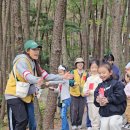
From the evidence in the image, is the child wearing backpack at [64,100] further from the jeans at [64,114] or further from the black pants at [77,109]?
the black pants at [77,109]

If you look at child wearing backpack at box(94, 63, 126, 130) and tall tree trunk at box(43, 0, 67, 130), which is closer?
child wearing backpack at box(94, 63, 126, 130)

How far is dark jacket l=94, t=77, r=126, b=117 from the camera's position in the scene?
6238mm

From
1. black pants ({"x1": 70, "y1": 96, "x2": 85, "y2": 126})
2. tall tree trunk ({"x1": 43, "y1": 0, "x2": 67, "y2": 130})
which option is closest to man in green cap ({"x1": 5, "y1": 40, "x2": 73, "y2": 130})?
tall tree trunk ({"x1": 43, "y1": 0, "x2": 67, "y2": 130})

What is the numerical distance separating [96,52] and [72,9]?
24.8ft

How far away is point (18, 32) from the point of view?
8281 millimetres

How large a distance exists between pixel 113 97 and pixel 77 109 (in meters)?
3.42

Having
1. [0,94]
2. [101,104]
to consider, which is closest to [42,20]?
[0,94]

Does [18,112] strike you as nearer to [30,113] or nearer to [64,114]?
[30,113]

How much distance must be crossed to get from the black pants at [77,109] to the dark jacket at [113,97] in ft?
10.0

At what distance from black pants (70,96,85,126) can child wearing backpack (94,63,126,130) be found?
3040mm

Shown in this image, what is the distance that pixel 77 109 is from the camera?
9.55 metres

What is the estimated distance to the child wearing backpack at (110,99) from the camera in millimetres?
6246

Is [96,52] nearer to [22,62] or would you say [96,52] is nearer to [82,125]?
[82,125]

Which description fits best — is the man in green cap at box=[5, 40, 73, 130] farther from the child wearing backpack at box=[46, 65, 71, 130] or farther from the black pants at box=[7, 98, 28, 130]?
the child wearing backpack at box=[46, 65, 71, 130]
